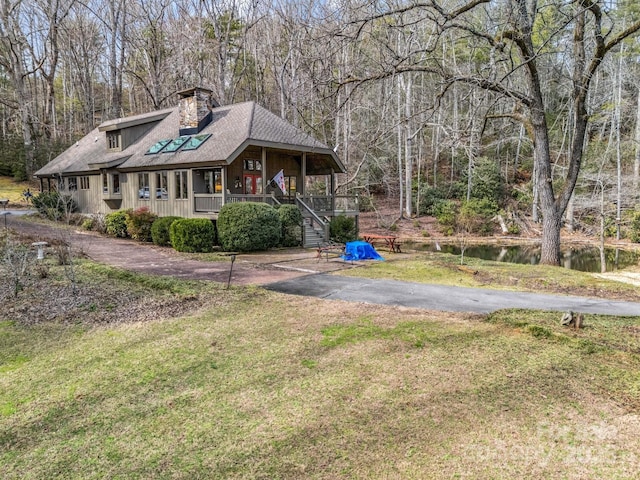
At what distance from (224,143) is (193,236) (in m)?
4.64

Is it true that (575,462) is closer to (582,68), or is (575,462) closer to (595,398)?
(595,398)

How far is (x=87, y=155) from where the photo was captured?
25.0 m

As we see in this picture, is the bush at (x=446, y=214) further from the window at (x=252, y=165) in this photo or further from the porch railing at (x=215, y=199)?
the porch railing at (x=215, y=199)

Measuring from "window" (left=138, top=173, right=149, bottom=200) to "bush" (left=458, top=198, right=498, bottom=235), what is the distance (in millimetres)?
19422

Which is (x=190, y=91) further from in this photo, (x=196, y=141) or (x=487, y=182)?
(x=487, y=182)

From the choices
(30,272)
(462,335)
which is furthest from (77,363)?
(30,272)

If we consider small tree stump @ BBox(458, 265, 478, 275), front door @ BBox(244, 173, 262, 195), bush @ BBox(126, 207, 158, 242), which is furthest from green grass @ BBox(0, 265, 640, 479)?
front door @ BBox(244, 173, 262, 195)

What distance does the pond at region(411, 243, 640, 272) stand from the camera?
59.5 feet

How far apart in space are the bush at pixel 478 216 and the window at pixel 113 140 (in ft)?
71.1

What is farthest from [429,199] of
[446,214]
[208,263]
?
[208,263]

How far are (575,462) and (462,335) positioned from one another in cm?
264

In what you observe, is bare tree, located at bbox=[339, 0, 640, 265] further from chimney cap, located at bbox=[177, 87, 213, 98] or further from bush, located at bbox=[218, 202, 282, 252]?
chimney cap, located at bbox=[177, 87, 213, 98]

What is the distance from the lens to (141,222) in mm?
17406

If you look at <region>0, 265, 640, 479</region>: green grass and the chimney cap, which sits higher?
the chimney cap
